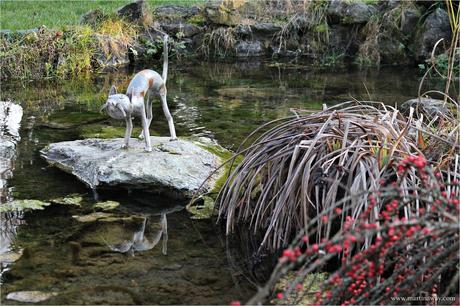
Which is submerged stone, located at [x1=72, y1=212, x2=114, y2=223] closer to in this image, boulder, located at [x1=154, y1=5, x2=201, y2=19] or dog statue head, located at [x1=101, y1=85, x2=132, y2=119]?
dog statue head, located at [x1=101, y1=85, x2=132, y2=119]

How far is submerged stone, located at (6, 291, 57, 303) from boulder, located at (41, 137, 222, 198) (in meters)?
1.61

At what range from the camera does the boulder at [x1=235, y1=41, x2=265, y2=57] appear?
14625 mm

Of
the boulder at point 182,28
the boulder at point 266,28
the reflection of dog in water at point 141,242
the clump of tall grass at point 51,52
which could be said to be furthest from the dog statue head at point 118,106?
the boulder at point 266,28

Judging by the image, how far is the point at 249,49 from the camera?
48.3 ft

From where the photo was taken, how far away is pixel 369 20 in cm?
1375

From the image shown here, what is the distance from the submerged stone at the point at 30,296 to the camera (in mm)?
3275

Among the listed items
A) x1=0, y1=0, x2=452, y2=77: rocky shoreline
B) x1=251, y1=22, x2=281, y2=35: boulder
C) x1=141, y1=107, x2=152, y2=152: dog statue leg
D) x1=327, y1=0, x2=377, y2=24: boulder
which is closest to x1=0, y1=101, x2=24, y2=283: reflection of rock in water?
x1=141, y1=107, x2=152, y2=152: dog statue leg

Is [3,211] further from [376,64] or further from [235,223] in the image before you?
[376,64]

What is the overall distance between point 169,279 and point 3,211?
1.68 m

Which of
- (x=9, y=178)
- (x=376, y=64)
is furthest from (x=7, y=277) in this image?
(x=376, y=64)

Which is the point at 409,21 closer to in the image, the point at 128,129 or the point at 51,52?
the point at 51,52

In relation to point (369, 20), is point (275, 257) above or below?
below

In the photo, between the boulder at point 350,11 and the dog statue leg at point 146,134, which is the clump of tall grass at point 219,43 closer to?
the boulder at point 350,11

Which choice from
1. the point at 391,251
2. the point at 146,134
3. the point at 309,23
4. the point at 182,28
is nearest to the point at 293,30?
the point at 309,23
